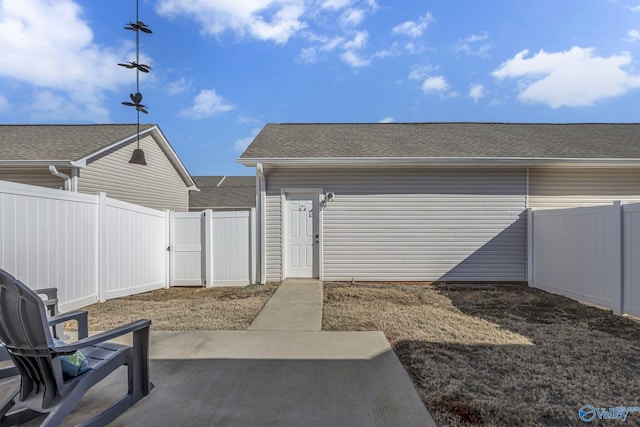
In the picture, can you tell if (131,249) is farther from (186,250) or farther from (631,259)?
(631,259)

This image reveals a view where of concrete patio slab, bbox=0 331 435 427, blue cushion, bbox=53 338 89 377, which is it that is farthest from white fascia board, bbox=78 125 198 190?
blue cushion, bbox=53 338 89 377

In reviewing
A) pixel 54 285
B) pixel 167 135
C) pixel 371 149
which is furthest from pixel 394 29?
pixel 54 285

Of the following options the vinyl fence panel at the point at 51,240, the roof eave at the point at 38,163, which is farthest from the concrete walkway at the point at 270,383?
the roof eave at the point at 38,163

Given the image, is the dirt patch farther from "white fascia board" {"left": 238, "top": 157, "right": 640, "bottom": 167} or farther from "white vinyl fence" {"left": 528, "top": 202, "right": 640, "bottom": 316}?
"white vinyl fence" {"left": 528, "top": 202, "right": 640, "bottom": 316}

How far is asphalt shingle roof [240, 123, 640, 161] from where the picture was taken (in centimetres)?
805

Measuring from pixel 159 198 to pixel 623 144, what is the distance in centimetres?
1451

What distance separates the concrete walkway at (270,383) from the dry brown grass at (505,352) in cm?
32

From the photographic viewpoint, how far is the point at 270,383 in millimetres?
2955

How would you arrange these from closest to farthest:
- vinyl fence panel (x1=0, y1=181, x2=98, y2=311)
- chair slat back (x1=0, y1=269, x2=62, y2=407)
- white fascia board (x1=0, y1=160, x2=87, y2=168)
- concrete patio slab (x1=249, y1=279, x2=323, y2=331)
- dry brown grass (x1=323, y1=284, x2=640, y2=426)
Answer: chair slat back (x1=0, y1=269, x2=62, y2=407), dry brown grass (x1=323, y1=284, x2=640, y2=426), vinyl fence panel (x1=0, y1=181, x2=98, y2=311), concrete patio slab (x1=249, y1=279, x2=323, y2=331), white fascia board (x1=0, y1=160, x2=87, y2=168)

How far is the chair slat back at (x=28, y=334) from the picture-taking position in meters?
2.00

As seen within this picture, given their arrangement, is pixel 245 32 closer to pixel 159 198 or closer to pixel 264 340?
pixel 159 198

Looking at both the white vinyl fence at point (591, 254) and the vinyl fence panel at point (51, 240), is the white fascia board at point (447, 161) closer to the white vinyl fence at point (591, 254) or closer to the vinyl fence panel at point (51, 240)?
the white vinyl fence at point (591, 254)

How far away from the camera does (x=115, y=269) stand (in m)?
6.42

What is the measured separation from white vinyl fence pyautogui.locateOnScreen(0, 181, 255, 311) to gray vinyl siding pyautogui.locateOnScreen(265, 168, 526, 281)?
1.25m
